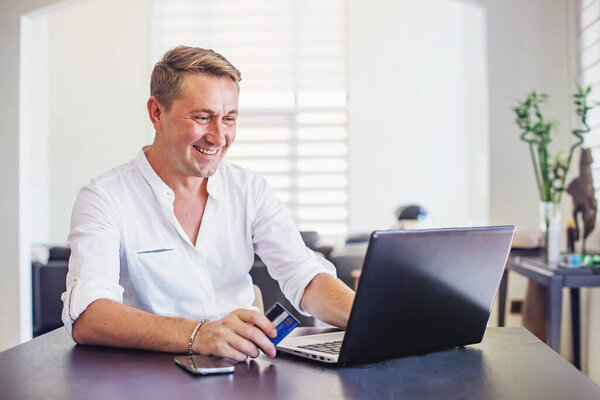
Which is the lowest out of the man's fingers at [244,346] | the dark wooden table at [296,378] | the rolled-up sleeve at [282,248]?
the dark wooden table at [296,378]

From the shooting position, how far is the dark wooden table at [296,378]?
1.04 m

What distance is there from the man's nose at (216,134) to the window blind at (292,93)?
17.3ft

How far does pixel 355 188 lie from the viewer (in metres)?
7.08

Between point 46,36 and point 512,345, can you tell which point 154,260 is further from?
point 46,36

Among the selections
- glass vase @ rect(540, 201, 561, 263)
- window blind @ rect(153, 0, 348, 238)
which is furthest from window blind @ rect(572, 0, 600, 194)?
window blind @ rect(153, 0, 348, 238)

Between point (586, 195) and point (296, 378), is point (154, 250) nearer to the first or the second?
point (296, 378)

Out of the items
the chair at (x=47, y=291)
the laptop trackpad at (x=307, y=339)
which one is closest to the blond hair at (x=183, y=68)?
the laptop trackpad at (x=307, y=339)

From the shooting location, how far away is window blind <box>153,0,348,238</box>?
708 centimetres

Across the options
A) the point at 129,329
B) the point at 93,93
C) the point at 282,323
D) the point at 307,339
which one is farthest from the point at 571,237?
the point at 93,93

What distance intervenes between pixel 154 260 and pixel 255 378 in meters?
0.75

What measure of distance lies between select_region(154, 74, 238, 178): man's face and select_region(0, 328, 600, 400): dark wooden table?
63 cm

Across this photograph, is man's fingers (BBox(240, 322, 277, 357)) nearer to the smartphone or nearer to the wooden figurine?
the smartphone

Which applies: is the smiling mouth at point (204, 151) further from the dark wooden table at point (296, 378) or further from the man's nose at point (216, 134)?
the dark wooden table at point (296, 378)

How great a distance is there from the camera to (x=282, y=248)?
1890mm
